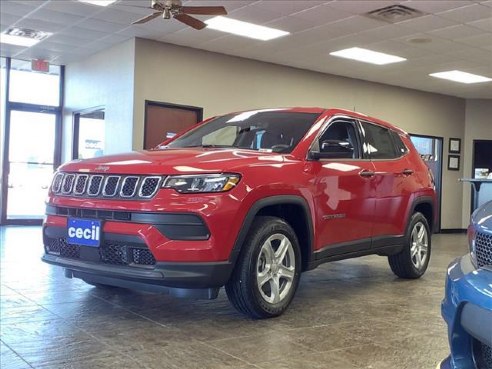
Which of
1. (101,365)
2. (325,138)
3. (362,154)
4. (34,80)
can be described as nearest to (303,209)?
(325,138)

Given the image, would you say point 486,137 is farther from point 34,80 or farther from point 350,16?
point 34,80

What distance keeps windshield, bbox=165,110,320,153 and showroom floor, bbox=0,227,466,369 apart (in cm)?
128

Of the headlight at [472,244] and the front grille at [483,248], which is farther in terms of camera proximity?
the headlight at [472,244]

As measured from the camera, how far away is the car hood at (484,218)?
82.3 inches

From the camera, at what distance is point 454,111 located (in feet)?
47.8

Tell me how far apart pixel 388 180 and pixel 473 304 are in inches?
128

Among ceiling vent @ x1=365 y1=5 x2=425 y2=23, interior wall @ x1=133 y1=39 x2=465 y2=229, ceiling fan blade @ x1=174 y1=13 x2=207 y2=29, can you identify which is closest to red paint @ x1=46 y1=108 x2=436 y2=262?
ceiling fan blade @ x1=174 y1=13 x2=207 y2=29

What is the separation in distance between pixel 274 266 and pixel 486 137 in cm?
1247

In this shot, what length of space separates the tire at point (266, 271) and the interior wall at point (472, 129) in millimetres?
11918

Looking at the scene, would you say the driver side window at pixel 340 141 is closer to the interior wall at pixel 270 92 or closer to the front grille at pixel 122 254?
the front grille at pixel 122 254

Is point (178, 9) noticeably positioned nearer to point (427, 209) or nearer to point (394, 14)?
point (394, 14)

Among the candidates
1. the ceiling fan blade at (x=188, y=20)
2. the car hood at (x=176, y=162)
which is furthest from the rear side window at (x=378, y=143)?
the ceiling fan blade at (x=188, y=20)

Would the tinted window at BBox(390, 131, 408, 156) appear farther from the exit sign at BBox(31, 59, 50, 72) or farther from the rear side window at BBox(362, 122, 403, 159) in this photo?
the exit sign at BBox(31, 59, 50, 72)

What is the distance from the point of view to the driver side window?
4.25 meters
